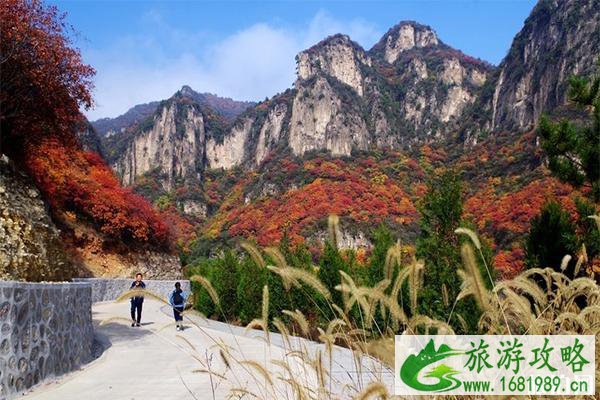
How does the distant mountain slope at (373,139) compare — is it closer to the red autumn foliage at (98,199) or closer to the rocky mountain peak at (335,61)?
the rocky mountain peak at (335,61)

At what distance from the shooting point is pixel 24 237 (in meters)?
8.54

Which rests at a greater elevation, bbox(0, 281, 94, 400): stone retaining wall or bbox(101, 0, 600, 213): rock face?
bbox(101, 0, 600, 213): rock face

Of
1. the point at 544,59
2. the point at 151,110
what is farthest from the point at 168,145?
the point at 544,59

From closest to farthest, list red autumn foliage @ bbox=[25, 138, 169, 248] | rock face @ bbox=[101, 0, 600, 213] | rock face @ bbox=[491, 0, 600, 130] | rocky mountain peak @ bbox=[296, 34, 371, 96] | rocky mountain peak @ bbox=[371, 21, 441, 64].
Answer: red autumn foliage @ bbox=[25, 138, 169, 248] → rock face @ bbox=[491, 0, 600, 130] → rock face @ bbox=[101, 0, 600, 213] → rocky mountain peak @ bbox=[296, 34, 371, 96] → rocky mountain peak @ bbox=[371, 21, 441, 64]

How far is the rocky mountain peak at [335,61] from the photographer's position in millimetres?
108562

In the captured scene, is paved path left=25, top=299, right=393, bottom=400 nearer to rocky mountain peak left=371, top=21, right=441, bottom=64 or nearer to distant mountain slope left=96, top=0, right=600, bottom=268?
distant mountain slope left=96, top=0, right=600, bottom=268

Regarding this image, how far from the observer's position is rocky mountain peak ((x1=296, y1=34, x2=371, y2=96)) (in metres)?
109

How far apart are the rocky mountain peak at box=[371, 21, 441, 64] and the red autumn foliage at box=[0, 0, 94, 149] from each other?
127m

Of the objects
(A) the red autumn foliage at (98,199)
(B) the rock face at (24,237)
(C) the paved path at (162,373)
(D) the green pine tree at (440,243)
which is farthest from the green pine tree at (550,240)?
(A) the red autumn foliage at (98,199)

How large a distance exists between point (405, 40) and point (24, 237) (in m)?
135

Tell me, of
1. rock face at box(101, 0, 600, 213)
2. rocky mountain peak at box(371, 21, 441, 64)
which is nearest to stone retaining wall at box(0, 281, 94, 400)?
rock face at box(101, 0, 600, 213)

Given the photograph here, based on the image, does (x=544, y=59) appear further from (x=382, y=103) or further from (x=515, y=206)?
(x=515, y=206)

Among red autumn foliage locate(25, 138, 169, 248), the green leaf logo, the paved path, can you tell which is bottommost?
the paved path

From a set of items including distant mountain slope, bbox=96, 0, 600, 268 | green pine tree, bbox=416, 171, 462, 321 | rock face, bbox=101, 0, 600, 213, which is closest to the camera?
green pine tree, bbox=416, 171, 462, 321
